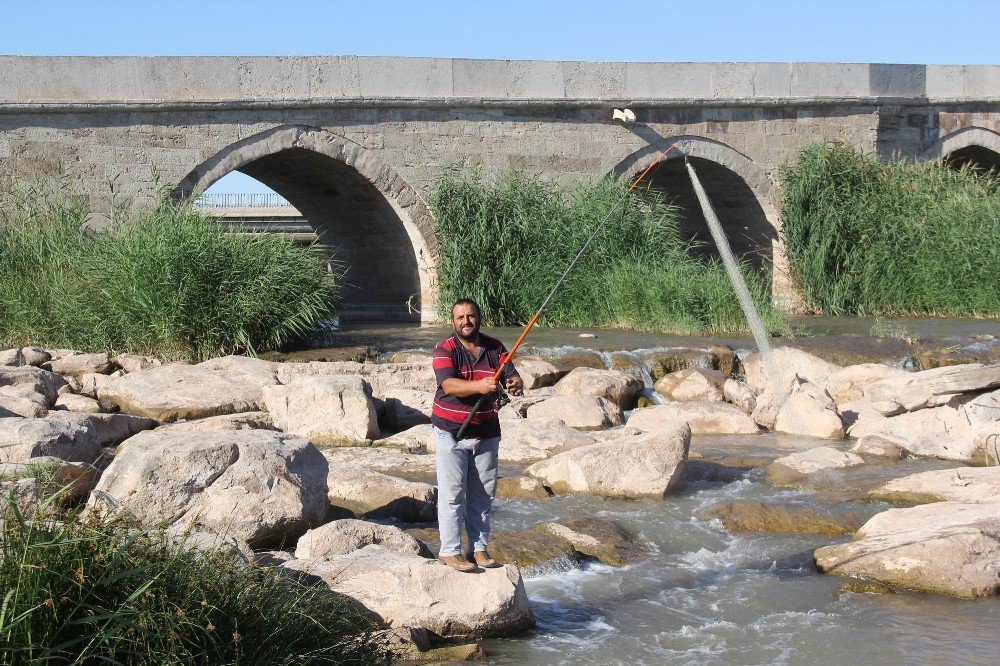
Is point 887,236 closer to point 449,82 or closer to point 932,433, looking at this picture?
point 449,82

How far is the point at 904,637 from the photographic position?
422 centimetres

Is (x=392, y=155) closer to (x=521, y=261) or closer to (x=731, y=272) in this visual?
(x=521, y=261)

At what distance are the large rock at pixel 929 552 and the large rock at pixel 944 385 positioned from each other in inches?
Result: 126

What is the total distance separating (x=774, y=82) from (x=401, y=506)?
11.5 meters

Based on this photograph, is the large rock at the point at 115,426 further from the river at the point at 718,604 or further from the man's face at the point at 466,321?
the man's face at the point at 466,321

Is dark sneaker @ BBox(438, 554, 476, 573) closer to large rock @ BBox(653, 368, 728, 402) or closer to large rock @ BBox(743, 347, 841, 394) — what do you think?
large rock @ BBox(653, 368, 728, 402)

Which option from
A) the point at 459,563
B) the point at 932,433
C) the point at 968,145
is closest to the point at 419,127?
the point at 932,433

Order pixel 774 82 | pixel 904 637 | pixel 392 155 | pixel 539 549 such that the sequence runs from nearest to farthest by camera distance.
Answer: pixel 904 637
pixel 539 549
pixel 392 155
pixel 774 82

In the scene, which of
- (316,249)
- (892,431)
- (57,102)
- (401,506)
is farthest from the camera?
(57,102)

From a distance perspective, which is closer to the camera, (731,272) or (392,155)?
(731,272)

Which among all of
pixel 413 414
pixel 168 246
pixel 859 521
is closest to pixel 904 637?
pixel 859 521

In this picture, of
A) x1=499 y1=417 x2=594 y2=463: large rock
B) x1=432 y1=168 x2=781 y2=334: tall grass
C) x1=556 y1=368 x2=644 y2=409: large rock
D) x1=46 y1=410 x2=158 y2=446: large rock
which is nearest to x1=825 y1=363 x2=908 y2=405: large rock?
x1=556 y1=368 x2=644 y2=409: large rock

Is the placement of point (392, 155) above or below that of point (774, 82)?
below

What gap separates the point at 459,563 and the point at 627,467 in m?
2.40
